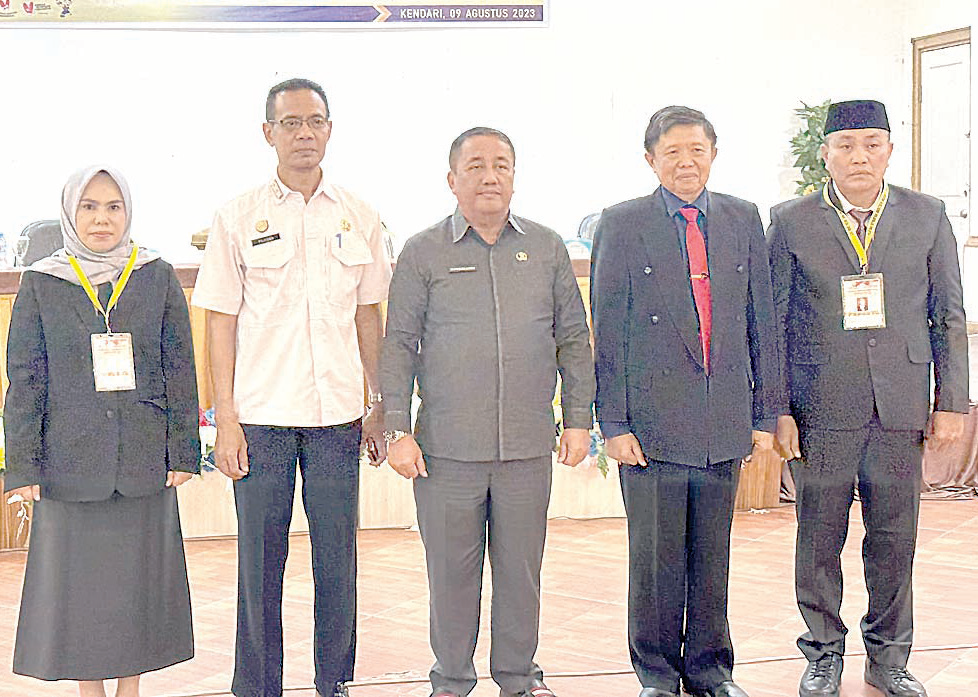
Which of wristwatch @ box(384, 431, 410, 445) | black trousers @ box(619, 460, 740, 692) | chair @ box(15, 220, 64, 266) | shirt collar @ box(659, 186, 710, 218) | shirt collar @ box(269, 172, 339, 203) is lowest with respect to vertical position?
black trousers @ box(619, 460, 740, 692)

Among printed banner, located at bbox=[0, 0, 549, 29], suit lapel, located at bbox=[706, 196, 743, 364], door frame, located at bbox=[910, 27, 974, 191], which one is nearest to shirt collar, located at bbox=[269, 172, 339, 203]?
suit lapel, located at bbox=[706, 196, 743, 364]

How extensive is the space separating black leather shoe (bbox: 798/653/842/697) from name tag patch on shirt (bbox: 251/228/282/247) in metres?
1.75

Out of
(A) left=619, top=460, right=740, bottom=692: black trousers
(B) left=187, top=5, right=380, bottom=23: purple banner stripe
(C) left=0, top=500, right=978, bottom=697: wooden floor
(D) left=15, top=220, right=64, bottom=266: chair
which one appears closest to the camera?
(A) left=619, top=460, right=740, bottom=692: black trousers

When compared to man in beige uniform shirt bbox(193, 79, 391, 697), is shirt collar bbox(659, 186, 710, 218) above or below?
above

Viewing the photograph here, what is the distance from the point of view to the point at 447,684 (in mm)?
3018

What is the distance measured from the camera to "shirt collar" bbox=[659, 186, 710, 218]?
300 centimetres

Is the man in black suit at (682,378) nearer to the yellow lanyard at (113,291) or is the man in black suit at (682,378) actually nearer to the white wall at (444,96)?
the yellow lanyard at (113,291)

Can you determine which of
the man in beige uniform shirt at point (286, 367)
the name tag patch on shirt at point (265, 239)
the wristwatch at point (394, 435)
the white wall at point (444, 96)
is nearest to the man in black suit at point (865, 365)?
the wristwatch at point (394, 435)

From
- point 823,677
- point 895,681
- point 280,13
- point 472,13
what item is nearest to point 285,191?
point 823,677

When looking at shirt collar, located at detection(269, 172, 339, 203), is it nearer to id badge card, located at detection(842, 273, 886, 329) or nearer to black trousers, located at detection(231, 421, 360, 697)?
black trousers, located at detection(231, 421, 360, 697)

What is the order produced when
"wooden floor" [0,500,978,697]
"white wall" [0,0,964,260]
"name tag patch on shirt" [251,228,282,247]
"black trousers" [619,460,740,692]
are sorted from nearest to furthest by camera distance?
"name tag patch on shirt" [251,228,282,247]
"black trousers" [619,460,740,692]
"wooden floor" [0,500,978,697]
"white wall" [0,0,964,260]

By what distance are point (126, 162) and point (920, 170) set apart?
6.14 metres

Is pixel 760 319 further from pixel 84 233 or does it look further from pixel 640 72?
pixel 640 72

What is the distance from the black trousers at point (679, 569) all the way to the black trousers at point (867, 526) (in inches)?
10.2
